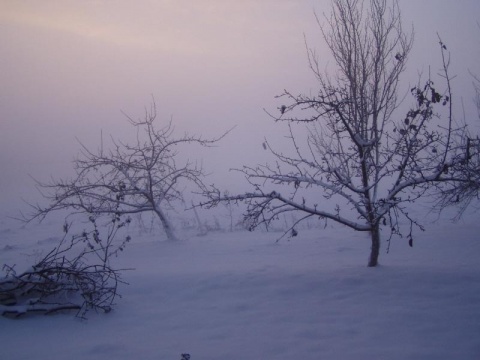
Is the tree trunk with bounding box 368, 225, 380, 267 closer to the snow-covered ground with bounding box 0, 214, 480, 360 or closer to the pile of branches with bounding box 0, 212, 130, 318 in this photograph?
the snow-covered ground with bounding box 0, 214, 480, 360

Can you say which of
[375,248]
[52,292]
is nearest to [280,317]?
[375,248]

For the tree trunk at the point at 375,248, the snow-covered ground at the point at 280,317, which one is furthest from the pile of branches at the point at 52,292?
the tree trunk at the point at 375,248

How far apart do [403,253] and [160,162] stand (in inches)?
284

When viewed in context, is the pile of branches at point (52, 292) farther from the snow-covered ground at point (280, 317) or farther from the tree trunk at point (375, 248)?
the tree trunk at point (375, 248)

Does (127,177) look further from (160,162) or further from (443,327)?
(443,327)

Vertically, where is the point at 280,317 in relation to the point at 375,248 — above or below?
below

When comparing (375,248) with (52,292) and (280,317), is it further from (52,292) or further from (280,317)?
(52,292)

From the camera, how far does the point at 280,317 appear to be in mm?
4582

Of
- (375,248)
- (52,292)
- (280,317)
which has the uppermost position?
(375,248)

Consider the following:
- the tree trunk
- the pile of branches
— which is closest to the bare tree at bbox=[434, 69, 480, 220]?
the tree trunk

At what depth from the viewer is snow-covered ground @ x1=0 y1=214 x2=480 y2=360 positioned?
3807 mm

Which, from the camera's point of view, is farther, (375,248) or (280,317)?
(375,248)

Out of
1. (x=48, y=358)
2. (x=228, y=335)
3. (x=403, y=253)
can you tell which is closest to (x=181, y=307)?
(x=228, y=335)

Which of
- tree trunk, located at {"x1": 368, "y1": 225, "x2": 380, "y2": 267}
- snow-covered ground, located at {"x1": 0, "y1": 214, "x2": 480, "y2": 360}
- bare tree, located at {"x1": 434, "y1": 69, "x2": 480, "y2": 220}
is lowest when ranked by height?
snow-covered ground, located at {"x1": 0, "y1": 214, "x2": 480, "y2": 360}
